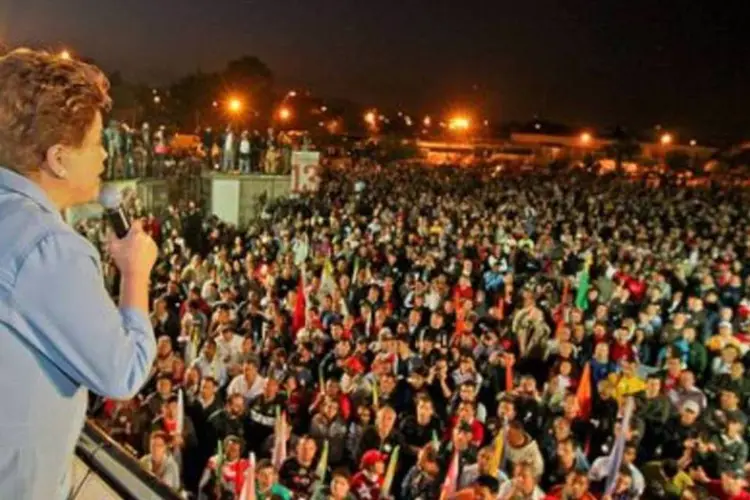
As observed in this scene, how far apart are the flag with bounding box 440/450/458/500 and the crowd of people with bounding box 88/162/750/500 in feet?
0.04

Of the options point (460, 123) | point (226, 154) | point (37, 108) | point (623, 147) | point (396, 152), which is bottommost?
point (396, 152)

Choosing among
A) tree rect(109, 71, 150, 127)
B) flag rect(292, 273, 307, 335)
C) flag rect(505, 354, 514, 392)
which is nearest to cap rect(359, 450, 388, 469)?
flag rect(505, 354, 514, 392)

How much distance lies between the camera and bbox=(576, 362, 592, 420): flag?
25.4ft

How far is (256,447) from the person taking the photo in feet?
23.2

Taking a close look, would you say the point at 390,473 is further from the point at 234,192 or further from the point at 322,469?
the point at 234,192

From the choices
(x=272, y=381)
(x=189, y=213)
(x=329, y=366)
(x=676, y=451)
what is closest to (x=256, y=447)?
(x=272, y=381)

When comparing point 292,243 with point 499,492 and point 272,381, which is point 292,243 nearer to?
point 272,381

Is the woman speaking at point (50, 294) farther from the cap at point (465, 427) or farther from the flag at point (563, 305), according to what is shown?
the flag at point (563, 305)

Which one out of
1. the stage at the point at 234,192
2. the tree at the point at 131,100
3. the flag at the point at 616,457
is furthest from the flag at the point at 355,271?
the tree at the point at 131,100

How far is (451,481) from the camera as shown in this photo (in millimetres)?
6125

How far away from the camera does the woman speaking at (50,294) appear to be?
3.78 ft

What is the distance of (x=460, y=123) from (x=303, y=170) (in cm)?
7381

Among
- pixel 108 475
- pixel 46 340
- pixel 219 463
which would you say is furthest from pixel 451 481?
pixel 46 340

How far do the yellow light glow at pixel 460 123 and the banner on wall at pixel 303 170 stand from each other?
236 ft
